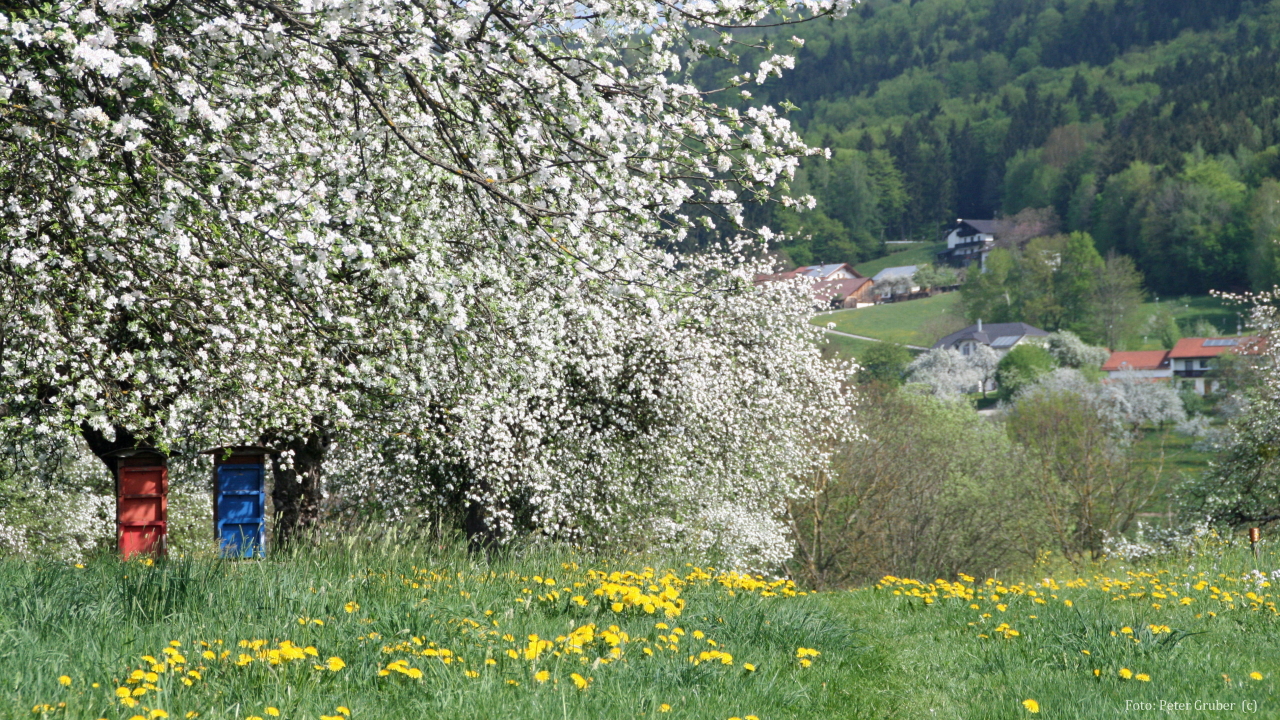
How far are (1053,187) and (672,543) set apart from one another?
14570cm

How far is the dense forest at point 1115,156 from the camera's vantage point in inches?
4385

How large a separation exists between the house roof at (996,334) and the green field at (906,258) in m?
32.3

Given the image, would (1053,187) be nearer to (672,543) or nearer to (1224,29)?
(1224,29)

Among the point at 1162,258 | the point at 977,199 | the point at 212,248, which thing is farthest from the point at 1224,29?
the point at 212,248

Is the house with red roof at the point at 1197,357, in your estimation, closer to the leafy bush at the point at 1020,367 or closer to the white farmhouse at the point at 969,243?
the leafy bush at the point at 1020,367

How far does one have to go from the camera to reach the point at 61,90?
17.7 ft

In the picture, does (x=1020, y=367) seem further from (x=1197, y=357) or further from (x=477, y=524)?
(x=477, y=524)

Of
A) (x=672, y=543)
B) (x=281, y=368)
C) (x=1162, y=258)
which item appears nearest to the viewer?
(x=281, y=368)

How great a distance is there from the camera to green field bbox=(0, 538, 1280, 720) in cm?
412

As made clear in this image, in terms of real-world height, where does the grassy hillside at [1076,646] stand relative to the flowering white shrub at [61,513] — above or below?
above

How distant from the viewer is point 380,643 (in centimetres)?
494

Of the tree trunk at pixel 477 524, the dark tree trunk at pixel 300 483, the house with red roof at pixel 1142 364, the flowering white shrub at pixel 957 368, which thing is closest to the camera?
the dark tree trunk at pixel 300 483

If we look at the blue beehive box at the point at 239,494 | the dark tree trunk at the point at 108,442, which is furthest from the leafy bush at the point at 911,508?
the dark tree trunk at the point at 108,442

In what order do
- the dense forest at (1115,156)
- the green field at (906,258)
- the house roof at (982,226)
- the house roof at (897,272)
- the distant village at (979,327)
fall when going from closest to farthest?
1. the distant village at (979,327)
2. the dense forest at (1115,156)
3. the house roof at (897,272)
4. the green field at (906,258)
5. the house roof at (982,226)
